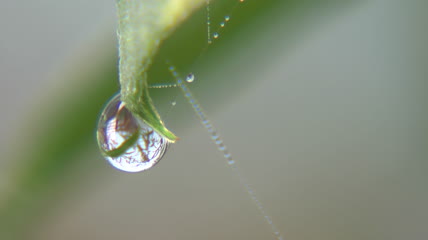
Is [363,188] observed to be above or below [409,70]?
below

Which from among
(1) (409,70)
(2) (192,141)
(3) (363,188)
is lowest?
(3) (363,188)

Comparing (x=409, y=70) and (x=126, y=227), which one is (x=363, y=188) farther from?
(x=126, y=227)

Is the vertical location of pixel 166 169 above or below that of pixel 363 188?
above

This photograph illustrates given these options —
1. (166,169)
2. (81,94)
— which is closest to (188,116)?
(81,94)

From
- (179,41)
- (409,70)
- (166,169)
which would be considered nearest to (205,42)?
(179,41)

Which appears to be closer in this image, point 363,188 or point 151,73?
point 151,73

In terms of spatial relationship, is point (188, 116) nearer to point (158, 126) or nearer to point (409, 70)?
point (158, 126)
